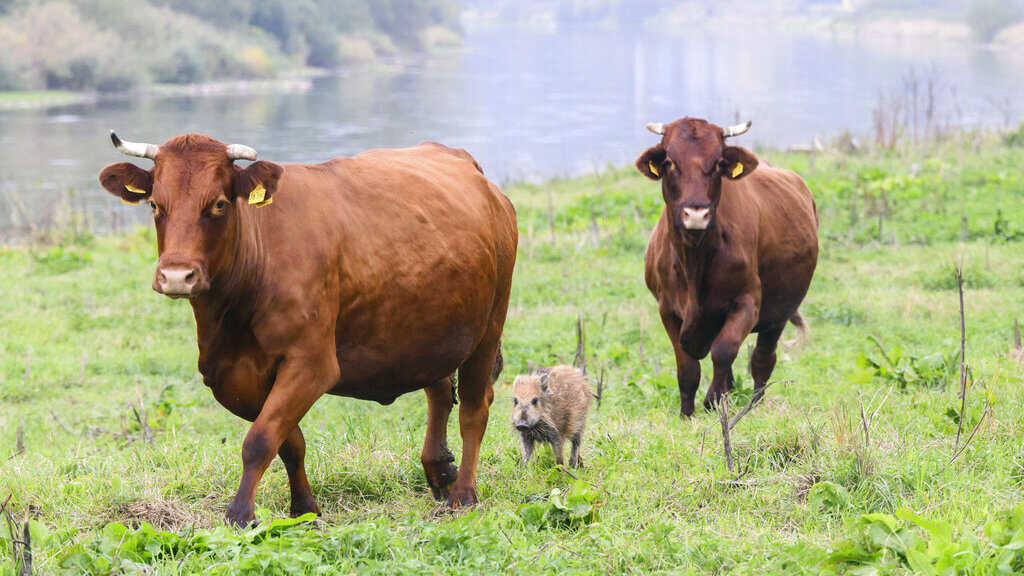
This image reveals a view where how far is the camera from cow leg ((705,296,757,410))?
22.9ft

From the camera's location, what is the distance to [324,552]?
4.03 meters

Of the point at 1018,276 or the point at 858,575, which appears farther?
the point at 1018,276

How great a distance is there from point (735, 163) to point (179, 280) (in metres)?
3.87

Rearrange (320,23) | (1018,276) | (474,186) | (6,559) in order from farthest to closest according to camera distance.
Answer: (320,23) < (1018,276) < (474,186) < (6,559)

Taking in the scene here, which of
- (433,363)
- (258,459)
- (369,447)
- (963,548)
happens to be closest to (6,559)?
(258,459)

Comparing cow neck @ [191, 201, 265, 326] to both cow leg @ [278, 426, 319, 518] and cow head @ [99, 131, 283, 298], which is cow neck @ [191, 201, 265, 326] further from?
cow leg @ [278, 426, 319, 518]

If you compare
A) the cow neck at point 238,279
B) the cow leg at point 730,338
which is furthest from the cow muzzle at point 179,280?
the cow leg at point 730,338

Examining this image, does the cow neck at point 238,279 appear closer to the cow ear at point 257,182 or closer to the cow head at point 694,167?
the cow ear at point 257,182

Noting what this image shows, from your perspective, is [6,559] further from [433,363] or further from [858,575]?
→ [858,575]

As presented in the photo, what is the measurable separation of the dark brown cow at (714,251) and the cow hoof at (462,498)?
75.5 inches

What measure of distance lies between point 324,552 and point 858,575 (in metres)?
1.87

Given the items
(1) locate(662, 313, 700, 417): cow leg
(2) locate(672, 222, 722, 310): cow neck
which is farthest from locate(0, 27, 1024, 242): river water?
(2) locate(672, 222, 722, 310): cow neck

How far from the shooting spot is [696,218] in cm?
658

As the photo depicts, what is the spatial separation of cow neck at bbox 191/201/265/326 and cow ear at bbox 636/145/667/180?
9.78ft
